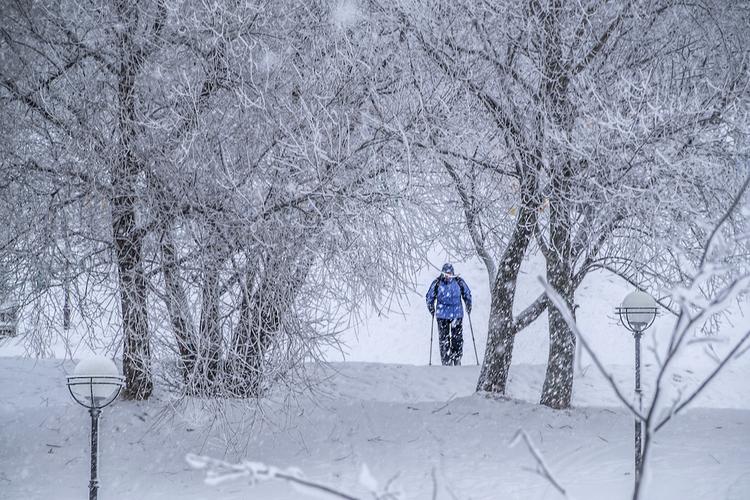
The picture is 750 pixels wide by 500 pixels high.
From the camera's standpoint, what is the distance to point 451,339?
1619 centimetres

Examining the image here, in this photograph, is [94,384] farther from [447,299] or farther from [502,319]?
[447,299]

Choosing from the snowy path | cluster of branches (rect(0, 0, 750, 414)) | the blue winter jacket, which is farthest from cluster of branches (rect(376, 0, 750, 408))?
the blue winter jacket

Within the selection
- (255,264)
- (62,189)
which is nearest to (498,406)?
(255,264)

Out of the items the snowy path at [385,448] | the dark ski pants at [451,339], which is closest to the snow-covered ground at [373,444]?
the snowy path at [385,448]

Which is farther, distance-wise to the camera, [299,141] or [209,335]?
[209,335]

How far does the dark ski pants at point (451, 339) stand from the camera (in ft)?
52.4

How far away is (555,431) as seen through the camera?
1100 centimetres

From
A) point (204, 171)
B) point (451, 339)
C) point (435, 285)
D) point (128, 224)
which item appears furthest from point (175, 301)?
point (451, 339)

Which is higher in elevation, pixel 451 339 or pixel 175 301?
pixel 175 301

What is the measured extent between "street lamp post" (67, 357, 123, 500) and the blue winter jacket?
27.5ft

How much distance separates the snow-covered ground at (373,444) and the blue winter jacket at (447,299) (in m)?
2.10

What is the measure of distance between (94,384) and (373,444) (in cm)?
399

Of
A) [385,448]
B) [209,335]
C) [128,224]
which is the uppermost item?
[128,224]

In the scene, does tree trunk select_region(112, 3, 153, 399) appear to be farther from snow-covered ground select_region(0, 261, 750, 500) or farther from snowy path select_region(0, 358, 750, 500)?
snowy path select_region(0, 358, 750, 500)
